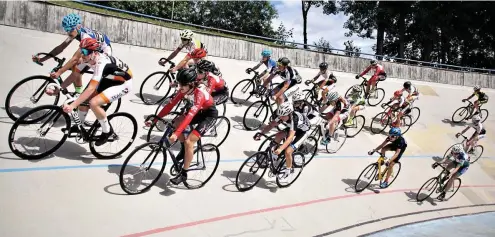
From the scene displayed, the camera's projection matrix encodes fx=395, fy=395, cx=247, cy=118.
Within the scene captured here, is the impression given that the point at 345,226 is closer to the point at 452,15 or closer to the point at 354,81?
the point at 354,81

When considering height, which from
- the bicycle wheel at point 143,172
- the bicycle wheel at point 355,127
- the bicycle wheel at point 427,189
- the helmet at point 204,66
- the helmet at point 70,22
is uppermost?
the helmet at point 70,22

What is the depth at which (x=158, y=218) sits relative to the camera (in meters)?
5.49

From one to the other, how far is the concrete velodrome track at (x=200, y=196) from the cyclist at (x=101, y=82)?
865 mm

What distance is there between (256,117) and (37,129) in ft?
17.3

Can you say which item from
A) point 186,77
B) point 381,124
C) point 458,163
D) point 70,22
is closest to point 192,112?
point 186,77

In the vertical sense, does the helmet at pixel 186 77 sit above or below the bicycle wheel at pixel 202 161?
above

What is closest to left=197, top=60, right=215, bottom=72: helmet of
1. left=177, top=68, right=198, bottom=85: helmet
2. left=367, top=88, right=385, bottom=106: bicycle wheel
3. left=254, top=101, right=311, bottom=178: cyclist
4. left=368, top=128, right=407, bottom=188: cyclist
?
left=177, top=68, right=198, bottom=85: helmet

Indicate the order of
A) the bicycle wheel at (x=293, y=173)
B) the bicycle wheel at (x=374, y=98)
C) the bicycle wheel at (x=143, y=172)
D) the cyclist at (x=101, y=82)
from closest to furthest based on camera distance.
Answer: the cyclist at (x=101, y=82) < the bicycle wheel at (x=143, y=172) < the bicycle wheel at (x=293, y=173) < the bicycle wheel at (x=374, y=98)

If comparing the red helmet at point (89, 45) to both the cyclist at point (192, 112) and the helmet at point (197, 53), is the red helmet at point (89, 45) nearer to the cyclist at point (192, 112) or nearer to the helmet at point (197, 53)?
the cyclist at point (192, 112)

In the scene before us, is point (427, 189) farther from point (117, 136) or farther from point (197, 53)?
point (117, 136)

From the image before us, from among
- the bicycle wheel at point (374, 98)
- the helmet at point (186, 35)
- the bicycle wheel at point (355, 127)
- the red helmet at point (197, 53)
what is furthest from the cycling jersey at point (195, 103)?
the bicycle wheel at point (374, 98)

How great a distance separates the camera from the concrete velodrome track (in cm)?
503

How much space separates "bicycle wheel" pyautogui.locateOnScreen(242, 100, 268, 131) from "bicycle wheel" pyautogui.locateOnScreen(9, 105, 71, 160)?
15.2 ft

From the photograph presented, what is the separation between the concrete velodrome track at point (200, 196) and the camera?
198 inches
